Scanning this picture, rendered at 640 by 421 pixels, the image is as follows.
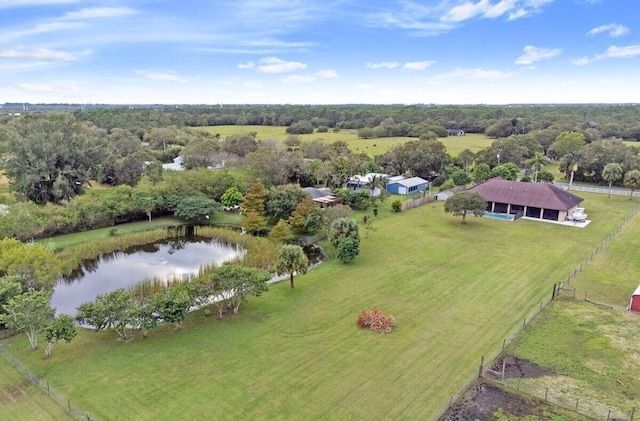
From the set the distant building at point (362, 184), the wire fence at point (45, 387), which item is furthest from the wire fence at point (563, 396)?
the distant building at point (362, 184)

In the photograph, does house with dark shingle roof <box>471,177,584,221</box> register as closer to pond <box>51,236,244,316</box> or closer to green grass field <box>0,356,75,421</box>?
pond <box>51,236,244,316</box>

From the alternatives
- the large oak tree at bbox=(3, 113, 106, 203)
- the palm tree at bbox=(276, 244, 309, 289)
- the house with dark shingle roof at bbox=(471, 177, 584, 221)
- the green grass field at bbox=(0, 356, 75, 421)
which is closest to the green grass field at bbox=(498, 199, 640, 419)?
the palm tree at bbox=(276, 244, 309, 289)

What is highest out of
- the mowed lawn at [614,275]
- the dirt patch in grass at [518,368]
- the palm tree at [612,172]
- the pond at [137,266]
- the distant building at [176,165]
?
the palm tree at [612,172]

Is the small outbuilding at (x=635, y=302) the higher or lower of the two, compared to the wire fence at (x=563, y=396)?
higher

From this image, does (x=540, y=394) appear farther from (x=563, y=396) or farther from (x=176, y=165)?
(x=176, y=165)

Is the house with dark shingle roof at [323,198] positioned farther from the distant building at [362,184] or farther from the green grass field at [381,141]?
the green grass field at [381,141]

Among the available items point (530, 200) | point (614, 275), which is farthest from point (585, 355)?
point (530, 200)
